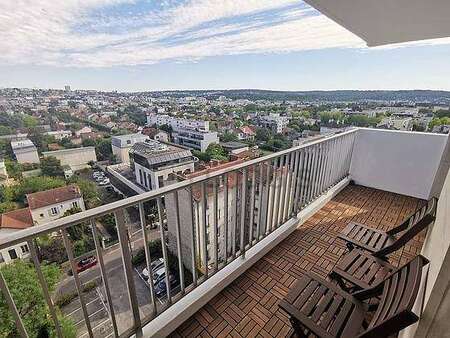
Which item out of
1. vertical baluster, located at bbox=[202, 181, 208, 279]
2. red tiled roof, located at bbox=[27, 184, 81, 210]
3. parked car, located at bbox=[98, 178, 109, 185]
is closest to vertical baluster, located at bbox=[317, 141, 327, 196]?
vertical baluster, located at bbox=[202, 181, 208, 279]

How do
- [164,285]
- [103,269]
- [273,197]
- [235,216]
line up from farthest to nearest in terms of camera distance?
[273,197], [164,285], [235,216], [103,269]

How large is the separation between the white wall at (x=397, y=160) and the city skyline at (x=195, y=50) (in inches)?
48.9

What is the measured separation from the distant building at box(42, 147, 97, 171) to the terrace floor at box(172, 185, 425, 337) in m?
9.45

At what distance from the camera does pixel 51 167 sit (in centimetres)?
834

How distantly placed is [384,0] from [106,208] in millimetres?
3110

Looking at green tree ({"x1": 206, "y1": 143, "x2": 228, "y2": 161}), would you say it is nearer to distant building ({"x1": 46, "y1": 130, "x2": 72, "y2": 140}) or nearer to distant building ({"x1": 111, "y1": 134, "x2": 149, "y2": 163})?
distant building ({"x1": 111, "y1": 134, "x2": 149, "y2": 163})

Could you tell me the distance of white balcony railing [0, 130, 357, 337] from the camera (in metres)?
1.23

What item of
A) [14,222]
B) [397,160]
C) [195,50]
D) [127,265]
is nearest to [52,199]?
[14,222]

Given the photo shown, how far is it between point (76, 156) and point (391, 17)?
40.0 ft

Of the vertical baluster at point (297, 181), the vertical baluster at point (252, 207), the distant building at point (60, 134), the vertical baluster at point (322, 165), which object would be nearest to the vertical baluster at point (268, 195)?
the vertical baluster at point (252, 207)

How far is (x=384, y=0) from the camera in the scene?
7.18 feet

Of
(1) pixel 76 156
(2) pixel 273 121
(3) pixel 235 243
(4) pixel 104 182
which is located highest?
(2) pixel 273 121

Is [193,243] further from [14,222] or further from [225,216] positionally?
[14,222]

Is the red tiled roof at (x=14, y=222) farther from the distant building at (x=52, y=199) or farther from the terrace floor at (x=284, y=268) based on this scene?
the terrace floor at (x=284, y=268)
